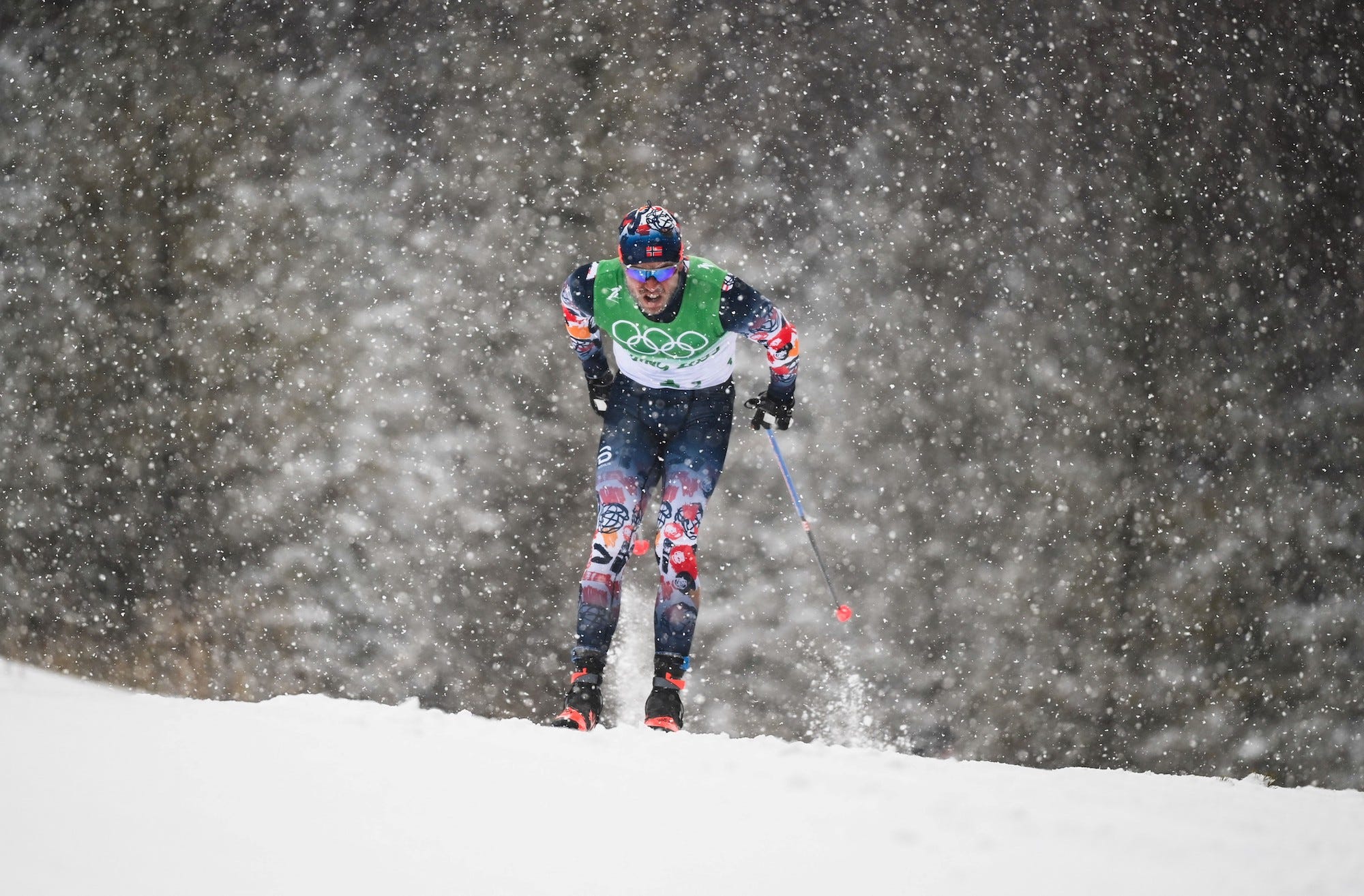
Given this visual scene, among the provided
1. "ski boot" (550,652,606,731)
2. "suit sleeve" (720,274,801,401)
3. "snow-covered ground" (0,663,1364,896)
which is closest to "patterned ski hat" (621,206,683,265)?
"suit sleeve" (720,274,801,401)

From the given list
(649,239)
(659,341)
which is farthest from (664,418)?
(649,239)

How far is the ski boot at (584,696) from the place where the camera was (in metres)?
2.91

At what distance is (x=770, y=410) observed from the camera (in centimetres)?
309

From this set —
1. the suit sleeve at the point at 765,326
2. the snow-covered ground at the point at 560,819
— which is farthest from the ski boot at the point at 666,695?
the suit sleeve at the point at 765,326

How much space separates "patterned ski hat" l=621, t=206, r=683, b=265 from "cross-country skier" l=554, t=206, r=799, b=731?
37mm

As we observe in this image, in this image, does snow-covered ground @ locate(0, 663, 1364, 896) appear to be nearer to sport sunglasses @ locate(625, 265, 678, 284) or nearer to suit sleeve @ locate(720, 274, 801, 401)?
suit sleeve @ locate(720, 274, 801, 401)

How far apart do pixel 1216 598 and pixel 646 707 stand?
8.30 ft

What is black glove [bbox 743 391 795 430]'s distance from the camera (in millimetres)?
3072

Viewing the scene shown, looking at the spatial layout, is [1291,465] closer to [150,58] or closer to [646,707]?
[646,707]

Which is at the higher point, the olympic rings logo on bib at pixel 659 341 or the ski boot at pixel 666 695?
the olympic rings logo on bib at pixel 659 341

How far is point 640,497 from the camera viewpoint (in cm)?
308

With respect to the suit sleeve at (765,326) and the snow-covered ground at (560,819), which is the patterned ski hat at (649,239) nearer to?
the suit sleeve at (765,326)

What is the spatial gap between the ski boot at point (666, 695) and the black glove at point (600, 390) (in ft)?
3.01

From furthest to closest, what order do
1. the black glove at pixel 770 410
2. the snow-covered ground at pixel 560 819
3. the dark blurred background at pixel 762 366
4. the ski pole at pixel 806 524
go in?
the dark blurred background at pixel 762 366, the ski pole at pixel 806 524, the black glove at pixel 770 410, the snow-covered ground at pixel 560 819
